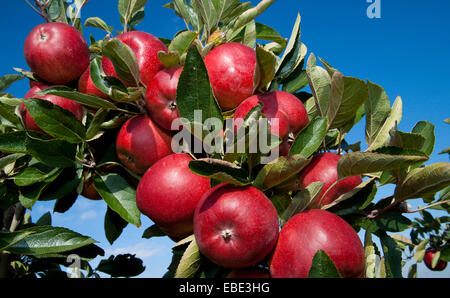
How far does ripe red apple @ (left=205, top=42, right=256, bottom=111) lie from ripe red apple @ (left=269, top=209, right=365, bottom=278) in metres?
0.55

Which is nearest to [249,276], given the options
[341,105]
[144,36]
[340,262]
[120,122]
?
[340,262]

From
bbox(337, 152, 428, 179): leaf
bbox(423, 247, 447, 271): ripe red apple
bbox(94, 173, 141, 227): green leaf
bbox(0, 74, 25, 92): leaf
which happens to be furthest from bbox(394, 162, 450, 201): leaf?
bbox(423, 247, 447, 271): ripe red apple

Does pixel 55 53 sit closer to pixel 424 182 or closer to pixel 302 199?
pixel 302 199

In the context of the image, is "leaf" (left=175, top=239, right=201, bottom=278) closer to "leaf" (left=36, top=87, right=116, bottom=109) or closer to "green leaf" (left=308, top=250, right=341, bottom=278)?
"green leaf" (left=308, top=250, right=341, bottom=278)

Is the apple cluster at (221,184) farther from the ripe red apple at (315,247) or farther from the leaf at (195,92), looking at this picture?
the leaf at (195,92)

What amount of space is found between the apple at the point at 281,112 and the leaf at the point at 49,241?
86cm

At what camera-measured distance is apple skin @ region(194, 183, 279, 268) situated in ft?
3.51

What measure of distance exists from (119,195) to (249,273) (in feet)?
2.20

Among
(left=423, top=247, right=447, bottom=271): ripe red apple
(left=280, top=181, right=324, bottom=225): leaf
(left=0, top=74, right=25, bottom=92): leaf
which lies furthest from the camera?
(left=423, top=247, right=447, bottom=271): ripe red apple

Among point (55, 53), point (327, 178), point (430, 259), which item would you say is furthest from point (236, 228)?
point (430, 259)

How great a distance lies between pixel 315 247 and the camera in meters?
1.07

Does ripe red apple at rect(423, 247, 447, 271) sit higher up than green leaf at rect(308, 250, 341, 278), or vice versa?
green leaf at rect(308, 250, 341, 278)

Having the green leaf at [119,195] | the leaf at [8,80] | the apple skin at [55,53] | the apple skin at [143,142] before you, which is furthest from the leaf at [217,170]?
the leaf at [8,80]

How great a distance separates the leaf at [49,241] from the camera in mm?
1511
